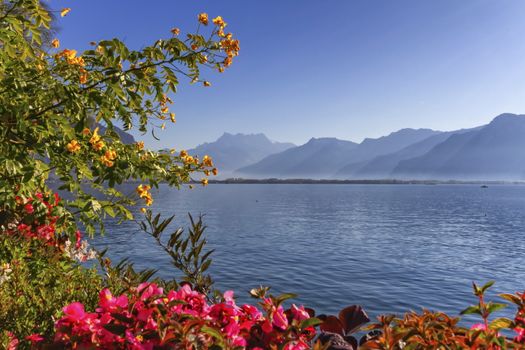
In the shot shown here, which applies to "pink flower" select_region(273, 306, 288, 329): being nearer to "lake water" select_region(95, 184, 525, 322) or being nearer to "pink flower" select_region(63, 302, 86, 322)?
"pink flower" select_region(63, 302, 86, 322)

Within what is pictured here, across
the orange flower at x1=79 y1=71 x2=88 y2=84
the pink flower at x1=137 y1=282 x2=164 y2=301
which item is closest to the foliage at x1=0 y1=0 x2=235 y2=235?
the orange flower at x1=79 y1=71 x2=88 y2=84

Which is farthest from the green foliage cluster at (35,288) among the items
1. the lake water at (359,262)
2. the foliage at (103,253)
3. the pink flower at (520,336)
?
the lake water at (359,262)

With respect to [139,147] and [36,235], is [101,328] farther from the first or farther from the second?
[36,235]

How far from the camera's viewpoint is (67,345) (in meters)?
2.61

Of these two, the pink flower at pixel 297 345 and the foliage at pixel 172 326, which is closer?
the foliage at pixel 172 326

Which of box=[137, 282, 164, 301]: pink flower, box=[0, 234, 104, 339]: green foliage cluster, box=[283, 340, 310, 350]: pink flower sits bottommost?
box=[0, 234, 104, 339]: green foliage cluster

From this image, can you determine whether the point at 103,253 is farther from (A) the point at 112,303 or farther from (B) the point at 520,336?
(B) the point at 520,336

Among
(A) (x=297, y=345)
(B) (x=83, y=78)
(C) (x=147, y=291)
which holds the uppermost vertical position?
(B) (x=83, y=78)

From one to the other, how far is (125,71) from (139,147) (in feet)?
6.63

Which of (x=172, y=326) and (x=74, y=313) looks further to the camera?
(x=74, y=313)

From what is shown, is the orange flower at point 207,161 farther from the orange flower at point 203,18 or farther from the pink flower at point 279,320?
the pink flower at point 279,320

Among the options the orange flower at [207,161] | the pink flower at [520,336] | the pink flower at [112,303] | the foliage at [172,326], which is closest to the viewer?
the foliage at [172,326]

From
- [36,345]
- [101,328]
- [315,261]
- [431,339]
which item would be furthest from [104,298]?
[315,261]

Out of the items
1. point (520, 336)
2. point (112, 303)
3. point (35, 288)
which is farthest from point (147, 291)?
point (35, 288)
